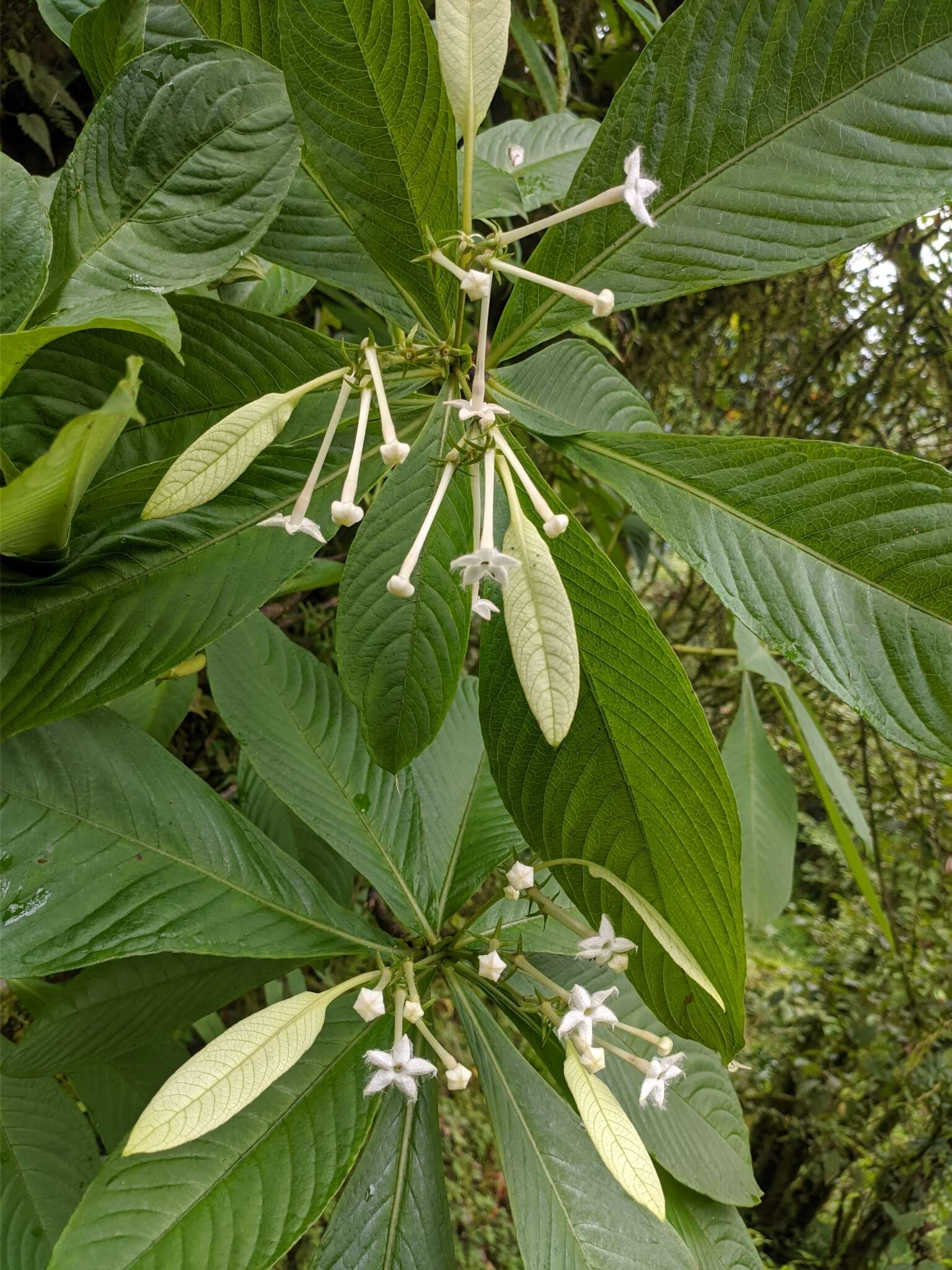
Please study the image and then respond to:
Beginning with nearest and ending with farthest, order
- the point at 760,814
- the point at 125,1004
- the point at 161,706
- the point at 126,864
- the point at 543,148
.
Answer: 1. the point at 126,864
2. the point at 125,1004
3. the point at 161,706
4. the point at 543,148
5. the point at 760,814

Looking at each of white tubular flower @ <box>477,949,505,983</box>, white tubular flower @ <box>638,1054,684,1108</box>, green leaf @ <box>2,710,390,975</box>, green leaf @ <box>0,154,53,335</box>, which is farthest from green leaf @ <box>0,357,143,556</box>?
white tubular flower @ <box>638,1054,684,1108</box>

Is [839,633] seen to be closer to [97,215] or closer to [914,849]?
[97,215]

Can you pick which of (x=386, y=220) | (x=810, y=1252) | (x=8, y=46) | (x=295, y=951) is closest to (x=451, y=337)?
(x=386, y=220)

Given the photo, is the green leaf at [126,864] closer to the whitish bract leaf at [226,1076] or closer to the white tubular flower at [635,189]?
the whitish bract leaf at [226,1076]

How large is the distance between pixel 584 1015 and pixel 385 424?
0.41 metres

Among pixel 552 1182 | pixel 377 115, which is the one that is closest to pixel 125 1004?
pixel 552 1182

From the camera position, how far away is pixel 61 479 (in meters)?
0.44

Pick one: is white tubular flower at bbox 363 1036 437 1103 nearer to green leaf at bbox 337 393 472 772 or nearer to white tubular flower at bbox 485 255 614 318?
green leaf at bbox 337 393 472 772

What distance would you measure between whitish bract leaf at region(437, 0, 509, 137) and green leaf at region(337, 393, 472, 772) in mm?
Result: 177

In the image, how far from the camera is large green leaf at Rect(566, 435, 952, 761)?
542 mm

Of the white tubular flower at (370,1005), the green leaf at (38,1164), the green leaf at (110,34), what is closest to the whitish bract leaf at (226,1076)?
the white tubular flower at (370,1005)

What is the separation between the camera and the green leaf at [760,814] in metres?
1.43

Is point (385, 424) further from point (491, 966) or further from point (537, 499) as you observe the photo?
point (491, 966)

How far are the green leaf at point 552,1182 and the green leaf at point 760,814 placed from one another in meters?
0.67
